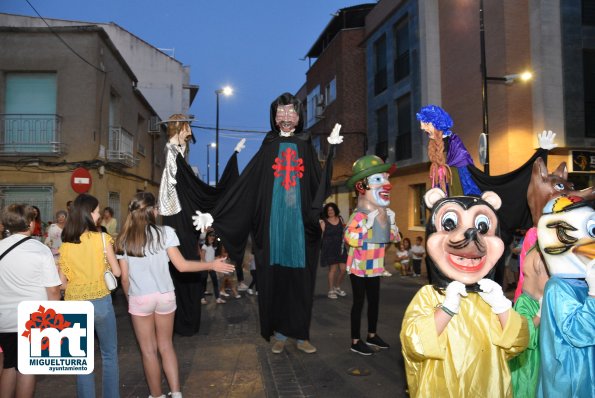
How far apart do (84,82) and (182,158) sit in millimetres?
9500

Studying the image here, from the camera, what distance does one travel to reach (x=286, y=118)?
5121 millimetres

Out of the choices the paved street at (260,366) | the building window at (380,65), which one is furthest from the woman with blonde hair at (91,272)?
the building window at (380,65)

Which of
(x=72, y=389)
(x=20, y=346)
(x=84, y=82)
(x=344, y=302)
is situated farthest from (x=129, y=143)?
(x=20, y=346)

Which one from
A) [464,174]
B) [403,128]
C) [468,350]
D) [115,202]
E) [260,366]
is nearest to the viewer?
[468,350]

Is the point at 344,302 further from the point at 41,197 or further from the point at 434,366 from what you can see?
the point at 41,197

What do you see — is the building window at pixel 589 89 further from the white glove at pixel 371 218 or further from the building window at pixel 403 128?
the white glove at pixel 371 218

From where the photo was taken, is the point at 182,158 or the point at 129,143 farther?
the point at 129,143

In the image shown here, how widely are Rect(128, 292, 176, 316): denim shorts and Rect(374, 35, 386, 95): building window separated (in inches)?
625

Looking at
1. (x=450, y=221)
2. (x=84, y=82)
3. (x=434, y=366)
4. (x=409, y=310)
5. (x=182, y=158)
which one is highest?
(x=84, y=82)

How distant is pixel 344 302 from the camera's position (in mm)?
8258

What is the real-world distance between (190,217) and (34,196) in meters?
9.50

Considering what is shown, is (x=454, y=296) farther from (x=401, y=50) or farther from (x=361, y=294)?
(x=401, y=50)

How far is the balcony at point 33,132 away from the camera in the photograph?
41.0ft

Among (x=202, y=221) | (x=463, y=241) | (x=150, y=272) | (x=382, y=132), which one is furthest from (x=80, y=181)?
(x=382, y=132)
